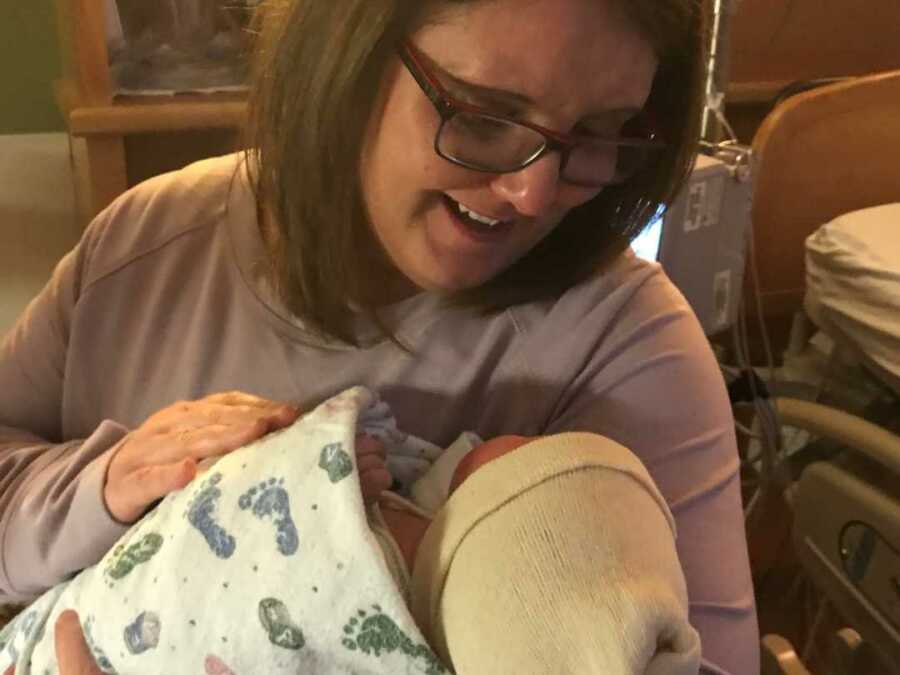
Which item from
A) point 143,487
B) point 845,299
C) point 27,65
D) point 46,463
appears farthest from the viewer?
point 27,65

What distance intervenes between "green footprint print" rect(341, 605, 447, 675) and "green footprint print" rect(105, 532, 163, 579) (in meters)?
0.18

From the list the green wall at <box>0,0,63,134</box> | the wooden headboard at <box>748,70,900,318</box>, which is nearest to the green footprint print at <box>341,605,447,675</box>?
the wooden headboard at <box>748,70,900,318</box>

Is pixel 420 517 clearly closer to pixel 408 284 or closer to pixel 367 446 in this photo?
pixel 367 446

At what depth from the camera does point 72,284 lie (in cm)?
107

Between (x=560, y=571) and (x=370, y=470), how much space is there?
8.5 inches

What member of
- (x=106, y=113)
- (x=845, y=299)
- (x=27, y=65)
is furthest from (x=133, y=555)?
(x=27, y=65)

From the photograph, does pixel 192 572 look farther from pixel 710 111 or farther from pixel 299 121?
pixel 710 111

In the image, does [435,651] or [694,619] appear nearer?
[435,651]

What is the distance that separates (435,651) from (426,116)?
395 millimetres

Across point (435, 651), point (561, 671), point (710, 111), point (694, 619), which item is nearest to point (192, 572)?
point (435, 651)

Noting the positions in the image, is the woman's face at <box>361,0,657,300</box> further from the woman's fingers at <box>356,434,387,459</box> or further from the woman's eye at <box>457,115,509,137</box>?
the woman's fingers at <box>356,434,387,459</box>

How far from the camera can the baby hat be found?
0.63 meters

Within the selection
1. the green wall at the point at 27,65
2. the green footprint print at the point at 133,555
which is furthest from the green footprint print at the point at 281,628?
the green wall at the point at 27,65

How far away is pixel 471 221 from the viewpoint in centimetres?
89
